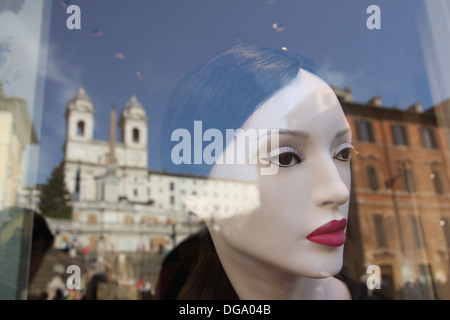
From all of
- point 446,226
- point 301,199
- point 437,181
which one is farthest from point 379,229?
point 301,199

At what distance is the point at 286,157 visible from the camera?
85 centimetres

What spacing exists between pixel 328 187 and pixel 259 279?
13.7 inches

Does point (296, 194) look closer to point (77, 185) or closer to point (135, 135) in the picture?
point (135, 135)

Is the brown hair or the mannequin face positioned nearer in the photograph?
the mannequin face

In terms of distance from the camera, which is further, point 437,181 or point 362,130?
point 437,181

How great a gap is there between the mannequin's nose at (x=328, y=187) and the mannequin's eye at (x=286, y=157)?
6cm

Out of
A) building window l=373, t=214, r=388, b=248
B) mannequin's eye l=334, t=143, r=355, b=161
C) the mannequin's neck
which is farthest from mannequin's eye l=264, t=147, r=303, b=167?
building window l=373, t=214, r=388, b=248

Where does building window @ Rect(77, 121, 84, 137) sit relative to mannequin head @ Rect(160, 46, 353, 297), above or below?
above

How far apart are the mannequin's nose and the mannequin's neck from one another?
25 cm

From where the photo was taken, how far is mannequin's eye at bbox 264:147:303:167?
2.79 feet

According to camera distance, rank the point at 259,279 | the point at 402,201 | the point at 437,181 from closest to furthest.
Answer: the point at 259,279 < the point at 437,181 < the point at 402,201

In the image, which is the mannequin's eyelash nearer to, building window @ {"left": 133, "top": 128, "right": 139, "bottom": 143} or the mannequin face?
the mannequin face

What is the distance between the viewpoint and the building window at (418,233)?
252cm
